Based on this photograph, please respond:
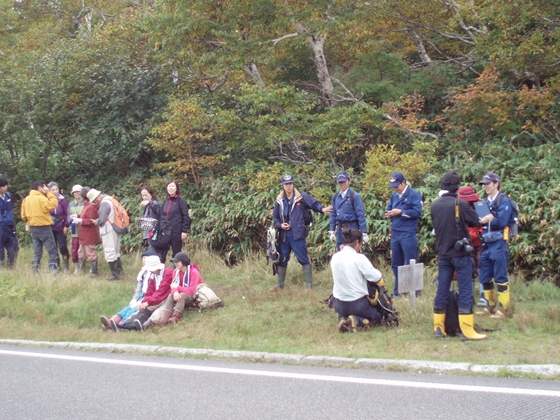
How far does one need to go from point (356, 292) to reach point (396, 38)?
35.1 feet

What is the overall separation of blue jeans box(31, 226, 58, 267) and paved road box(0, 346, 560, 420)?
6.56 meters

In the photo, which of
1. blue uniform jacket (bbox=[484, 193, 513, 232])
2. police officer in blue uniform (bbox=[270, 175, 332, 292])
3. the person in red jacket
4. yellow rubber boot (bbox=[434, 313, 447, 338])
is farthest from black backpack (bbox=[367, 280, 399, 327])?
the person in red jacket

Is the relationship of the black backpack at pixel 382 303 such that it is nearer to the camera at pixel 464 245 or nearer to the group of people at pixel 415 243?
the group of people at pixel 415 243

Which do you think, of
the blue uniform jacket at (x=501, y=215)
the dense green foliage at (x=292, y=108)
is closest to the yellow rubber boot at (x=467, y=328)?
the blue uniform jacket at (x=501, y=215)

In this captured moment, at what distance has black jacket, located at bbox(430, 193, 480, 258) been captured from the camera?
802cm

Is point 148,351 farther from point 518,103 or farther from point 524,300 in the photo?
point 518,103

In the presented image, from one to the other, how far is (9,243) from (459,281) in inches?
414

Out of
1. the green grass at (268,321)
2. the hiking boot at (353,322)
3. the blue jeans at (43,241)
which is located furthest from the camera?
the blue jeans at (43,241)

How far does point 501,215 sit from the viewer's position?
29.9 feet

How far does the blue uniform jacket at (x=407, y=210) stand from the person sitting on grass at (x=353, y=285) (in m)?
1.75

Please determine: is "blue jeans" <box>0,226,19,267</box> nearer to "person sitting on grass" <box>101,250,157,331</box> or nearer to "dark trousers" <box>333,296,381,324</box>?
"person sitting on grass" <box>101,250,157,331</box>

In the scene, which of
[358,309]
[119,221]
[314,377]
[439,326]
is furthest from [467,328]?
[119,221]

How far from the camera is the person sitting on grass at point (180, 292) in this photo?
10227 mm

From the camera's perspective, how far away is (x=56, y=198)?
14.2 meters
